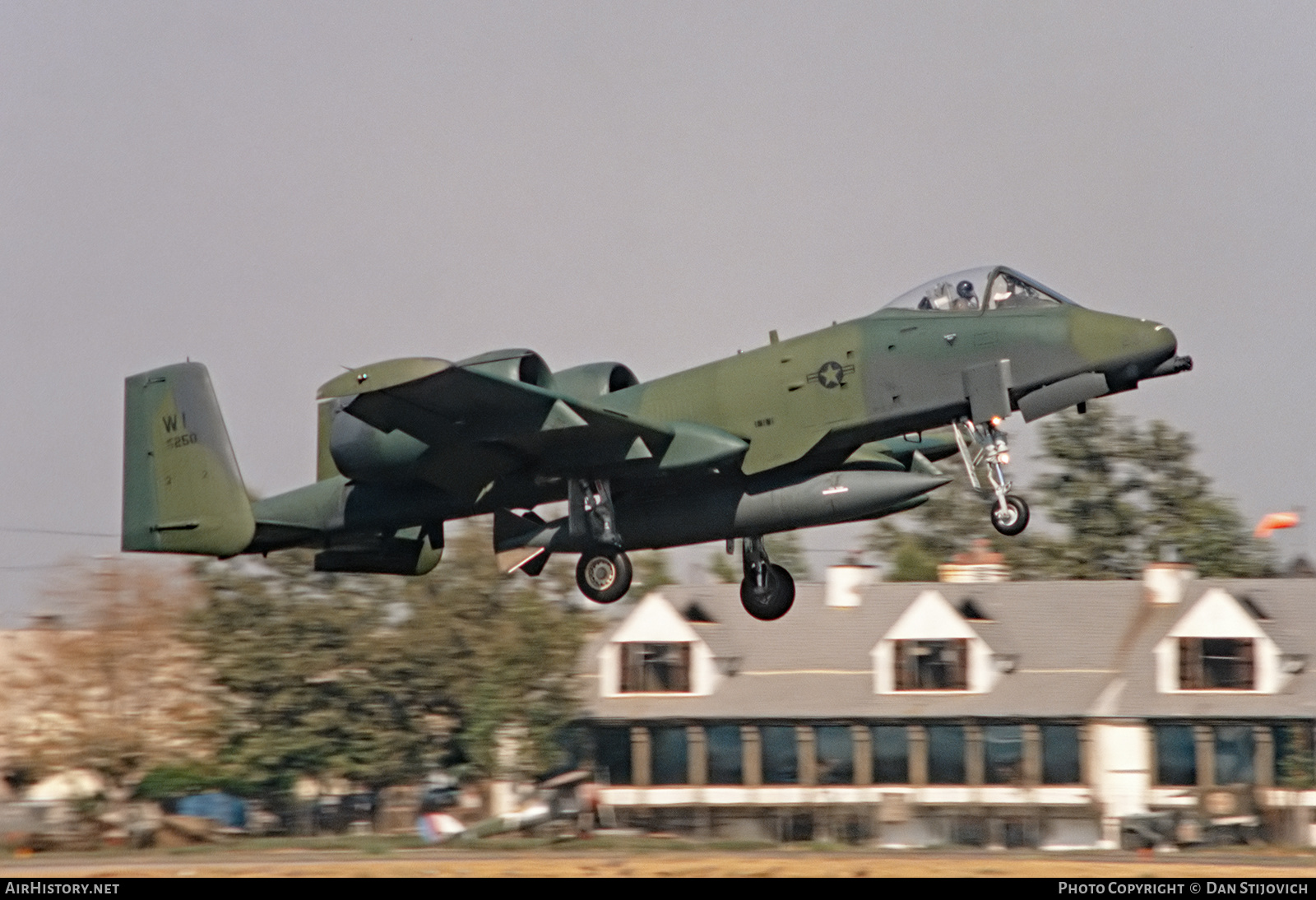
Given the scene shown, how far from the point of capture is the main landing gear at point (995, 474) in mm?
19094

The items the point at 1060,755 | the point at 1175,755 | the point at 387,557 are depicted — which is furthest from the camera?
the point at 1060,755

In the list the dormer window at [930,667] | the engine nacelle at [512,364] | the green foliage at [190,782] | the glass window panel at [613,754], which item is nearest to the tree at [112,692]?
the green foliage at [190,782]

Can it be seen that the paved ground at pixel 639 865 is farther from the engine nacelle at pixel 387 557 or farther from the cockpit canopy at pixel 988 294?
the cockpit canopy at pixel 988 294

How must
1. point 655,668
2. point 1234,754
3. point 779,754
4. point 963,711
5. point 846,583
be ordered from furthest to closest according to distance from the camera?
point 846,583 < point 655,668 < point 779,754 < point 963,711 < point 1234,754

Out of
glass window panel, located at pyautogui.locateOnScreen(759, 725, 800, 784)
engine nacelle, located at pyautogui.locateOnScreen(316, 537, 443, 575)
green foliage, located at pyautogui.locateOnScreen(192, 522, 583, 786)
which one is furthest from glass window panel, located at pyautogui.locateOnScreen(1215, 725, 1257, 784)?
engine nacelle, located at pyautogui.locateOnScreen(316, 537, 443, 575)

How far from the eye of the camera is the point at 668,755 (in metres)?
39.8

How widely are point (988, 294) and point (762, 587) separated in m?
5.01

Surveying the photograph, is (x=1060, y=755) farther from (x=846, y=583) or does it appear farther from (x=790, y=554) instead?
(x=790, y=554)

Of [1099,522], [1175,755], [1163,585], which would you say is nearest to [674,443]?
[1175,755]

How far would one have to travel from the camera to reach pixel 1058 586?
42.7 m

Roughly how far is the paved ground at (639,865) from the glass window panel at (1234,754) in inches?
256

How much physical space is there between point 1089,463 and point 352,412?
50.3 m

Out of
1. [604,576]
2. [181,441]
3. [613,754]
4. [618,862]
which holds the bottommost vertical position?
[618,862]

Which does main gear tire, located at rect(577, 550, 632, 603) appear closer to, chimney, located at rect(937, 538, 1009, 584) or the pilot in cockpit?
the pilot in cockpit
